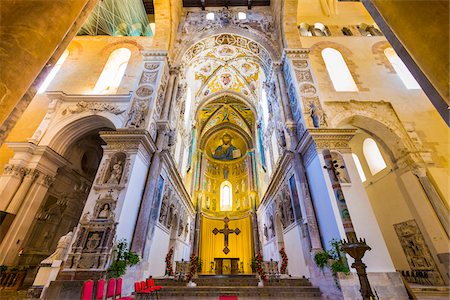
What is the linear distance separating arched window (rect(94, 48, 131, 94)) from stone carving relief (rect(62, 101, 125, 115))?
116 cm

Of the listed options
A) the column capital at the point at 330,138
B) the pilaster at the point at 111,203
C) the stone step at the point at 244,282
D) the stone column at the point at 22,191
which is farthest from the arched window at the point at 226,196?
the stone column at the point at 22,191

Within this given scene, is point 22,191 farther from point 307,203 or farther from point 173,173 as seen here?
point 307,203

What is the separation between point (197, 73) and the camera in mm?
16375

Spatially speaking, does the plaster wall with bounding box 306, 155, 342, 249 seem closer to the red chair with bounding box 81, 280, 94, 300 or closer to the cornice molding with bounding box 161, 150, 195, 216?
the cornice molding with bounding box 161, 150, 195, 216

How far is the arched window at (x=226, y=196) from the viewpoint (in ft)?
74.0

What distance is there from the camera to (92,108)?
930cm

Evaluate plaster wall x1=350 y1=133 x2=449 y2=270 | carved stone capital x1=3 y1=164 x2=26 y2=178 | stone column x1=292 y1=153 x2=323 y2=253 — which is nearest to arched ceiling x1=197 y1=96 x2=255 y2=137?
plaster wall x1=350 y1=133 x2=449 y2=270

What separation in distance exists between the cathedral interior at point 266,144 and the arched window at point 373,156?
0.26 feet

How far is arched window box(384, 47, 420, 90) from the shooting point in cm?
970

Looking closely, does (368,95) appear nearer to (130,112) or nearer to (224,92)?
(130,112)

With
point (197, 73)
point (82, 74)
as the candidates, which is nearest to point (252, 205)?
point (197, 73)

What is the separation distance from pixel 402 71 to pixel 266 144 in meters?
8.91

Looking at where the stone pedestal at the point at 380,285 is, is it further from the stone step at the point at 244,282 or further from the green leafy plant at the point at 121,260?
the green leafy plant at the point at 121,260

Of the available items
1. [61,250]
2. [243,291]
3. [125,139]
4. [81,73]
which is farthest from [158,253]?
[81,73]
